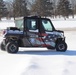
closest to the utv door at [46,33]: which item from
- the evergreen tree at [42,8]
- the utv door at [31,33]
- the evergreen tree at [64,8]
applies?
the utv door at [31,33]

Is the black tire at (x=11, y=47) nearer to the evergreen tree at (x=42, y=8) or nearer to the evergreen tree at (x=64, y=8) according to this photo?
the evergreen tree at (x=42, y=8)

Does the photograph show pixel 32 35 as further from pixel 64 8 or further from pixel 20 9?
pixel 64 8

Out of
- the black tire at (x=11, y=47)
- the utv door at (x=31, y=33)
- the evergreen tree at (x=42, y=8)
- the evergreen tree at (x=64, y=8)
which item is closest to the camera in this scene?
the black tire at (x=11, y=47)

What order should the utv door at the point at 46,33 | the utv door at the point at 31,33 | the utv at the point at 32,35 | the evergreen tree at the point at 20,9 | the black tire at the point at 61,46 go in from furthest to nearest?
the evergreen tree at the point at 20,9, the black tire at the point at 61,46, the utv door at the point at 46,33, the utv door at the point at 31,33, the utv at the point at 32,35

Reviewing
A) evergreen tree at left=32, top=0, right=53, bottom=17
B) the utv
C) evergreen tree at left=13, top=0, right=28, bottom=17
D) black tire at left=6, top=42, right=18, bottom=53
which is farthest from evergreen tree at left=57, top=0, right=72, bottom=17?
black tire at left=6, top=42, right=18, bottom=53

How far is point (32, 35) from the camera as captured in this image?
15641mm

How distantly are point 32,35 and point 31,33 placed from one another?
0.11 metres

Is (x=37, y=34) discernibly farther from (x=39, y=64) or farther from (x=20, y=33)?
(x=39, y=64)

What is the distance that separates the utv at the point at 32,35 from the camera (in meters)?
15.5

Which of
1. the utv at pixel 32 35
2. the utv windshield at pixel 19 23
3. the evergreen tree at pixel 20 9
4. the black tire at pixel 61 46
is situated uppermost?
the evergreen tree at pixel 20 9

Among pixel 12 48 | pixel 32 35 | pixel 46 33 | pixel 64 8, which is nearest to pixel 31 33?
pixel 32 35

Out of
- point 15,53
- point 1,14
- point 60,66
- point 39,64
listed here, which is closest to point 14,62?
point 39,64

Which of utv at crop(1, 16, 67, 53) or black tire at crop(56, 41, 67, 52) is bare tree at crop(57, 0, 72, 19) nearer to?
black tire at crop(56, 41, 67, 52)

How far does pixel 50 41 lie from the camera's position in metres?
16.0
